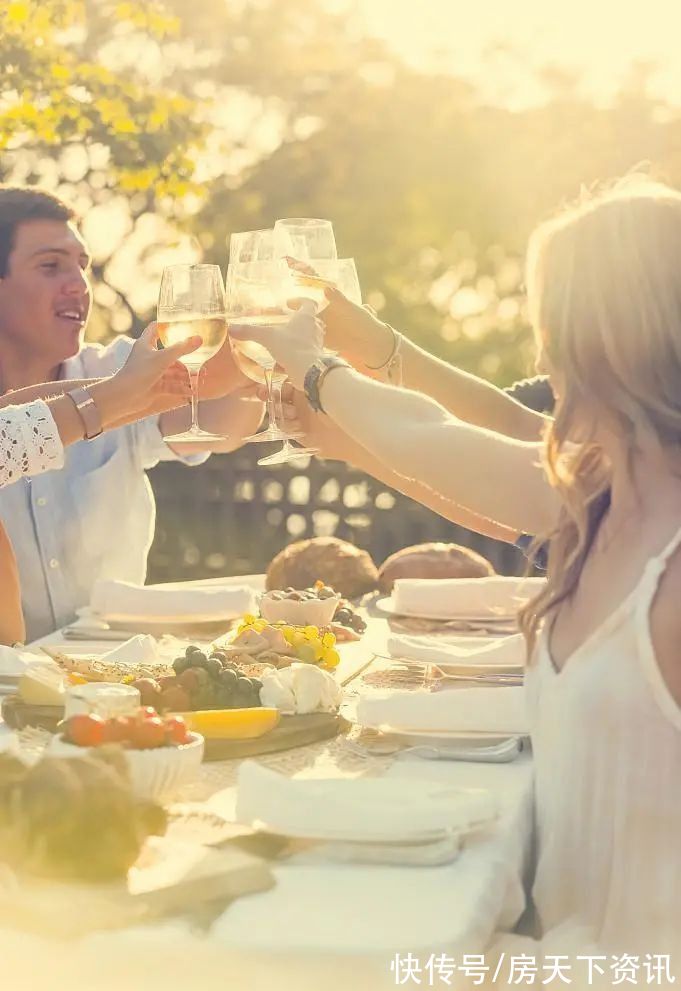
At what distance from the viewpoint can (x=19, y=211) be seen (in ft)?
14.6

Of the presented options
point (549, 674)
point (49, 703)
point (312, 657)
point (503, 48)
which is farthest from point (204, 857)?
point (503, 48)

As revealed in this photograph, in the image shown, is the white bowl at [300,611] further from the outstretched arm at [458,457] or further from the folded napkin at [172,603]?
the outstretched arm at [458,457]

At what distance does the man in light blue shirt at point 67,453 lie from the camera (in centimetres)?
431

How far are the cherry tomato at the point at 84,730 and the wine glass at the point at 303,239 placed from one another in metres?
1.11

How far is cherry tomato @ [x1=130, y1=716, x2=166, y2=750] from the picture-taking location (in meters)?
1.85

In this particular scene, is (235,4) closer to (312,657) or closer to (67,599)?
(67,599)

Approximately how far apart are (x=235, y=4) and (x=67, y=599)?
29.0ft

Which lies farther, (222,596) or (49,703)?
(222,596)

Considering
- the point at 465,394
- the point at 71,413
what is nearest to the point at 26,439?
the point at 71,413

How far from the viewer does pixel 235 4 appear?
39.3 feet

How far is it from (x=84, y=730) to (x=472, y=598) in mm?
1849

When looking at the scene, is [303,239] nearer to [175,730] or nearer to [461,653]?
[461,653]

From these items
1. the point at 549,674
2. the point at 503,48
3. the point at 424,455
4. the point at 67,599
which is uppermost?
the point at 503,48

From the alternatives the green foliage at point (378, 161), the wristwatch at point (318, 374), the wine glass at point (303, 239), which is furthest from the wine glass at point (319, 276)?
the green foliage at point (378, 161)
